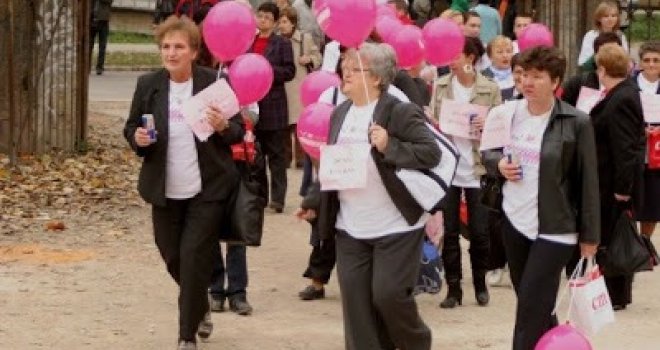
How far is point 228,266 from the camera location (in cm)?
1056

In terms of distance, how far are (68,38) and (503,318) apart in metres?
7.70

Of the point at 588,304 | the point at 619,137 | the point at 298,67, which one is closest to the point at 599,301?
the point at 588,304

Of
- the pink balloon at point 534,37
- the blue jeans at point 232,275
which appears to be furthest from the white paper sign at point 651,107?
the blue jeans at point 232,275

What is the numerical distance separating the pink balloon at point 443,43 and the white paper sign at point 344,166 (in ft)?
10.6

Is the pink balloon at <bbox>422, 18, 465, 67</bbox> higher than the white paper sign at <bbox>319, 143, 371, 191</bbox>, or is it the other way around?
the pink balloon at <bbox>422, 18, 465, 67</bbox>

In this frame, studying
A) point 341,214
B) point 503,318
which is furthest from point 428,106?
point 341,214

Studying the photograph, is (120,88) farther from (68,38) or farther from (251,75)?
(251,75)

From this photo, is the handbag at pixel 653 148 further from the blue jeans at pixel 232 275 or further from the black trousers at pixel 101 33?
the black trousers at pixel 101 33

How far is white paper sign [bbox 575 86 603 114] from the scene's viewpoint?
34.9ft

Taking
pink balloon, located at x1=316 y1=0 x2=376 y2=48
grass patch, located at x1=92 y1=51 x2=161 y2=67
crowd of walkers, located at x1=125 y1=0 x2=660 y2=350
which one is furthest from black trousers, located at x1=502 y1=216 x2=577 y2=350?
grass patch, located at x1=92 y1=51 x2=161 y2=67

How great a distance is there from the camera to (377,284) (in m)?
7.91

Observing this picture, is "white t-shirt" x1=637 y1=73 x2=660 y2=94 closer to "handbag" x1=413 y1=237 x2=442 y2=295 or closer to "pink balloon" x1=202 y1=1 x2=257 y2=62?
"handbag" x1=413 y1=237 x2=442 y2=295

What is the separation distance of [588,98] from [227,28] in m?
2.71

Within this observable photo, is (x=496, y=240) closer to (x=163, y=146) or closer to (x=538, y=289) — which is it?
(x=538, y=289)
